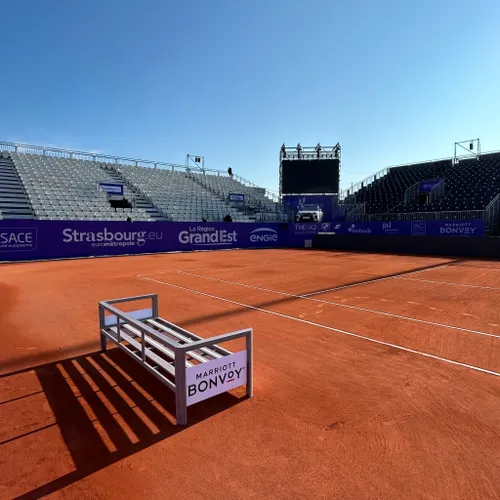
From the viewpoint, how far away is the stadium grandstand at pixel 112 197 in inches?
1059

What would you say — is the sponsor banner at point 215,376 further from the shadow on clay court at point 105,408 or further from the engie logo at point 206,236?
the engie logo at point 206,236

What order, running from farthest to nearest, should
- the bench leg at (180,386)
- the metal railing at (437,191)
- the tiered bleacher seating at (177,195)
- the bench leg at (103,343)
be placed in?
the metal railing at (437,191), the tiered bleacher seating at (177,195), the bench leg at (103,343), the bench leg at (180,386)

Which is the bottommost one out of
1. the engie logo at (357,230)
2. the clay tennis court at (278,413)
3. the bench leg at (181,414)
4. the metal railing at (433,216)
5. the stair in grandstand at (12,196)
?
the clay tennis court at (278,413)

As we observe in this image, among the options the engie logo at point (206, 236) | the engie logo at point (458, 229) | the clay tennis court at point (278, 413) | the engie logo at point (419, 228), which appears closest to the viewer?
the clay tennis court at point (278, 413)

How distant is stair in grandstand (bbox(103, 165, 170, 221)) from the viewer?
32281 millimetres

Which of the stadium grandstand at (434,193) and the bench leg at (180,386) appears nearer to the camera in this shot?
the bench leg at (180,386)

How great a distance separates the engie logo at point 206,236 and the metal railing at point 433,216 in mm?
13001

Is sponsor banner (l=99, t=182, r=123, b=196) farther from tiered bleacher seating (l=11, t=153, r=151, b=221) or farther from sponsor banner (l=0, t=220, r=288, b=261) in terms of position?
sponsor banner (l=0, t=220, r=288, b=261)

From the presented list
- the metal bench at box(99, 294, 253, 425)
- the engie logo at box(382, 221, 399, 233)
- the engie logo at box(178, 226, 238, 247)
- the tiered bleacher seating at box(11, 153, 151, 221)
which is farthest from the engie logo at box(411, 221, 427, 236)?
the metal bench at box(99, 294, 253, 425)

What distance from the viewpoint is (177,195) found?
37.4 meters

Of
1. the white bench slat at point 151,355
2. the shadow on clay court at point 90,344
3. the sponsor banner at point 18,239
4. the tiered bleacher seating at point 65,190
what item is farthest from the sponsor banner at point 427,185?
the white bench slat at point 151,355

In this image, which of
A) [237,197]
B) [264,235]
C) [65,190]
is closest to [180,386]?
[264,235]

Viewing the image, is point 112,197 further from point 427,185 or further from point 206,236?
point 427,185

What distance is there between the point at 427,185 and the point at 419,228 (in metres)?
11.9
